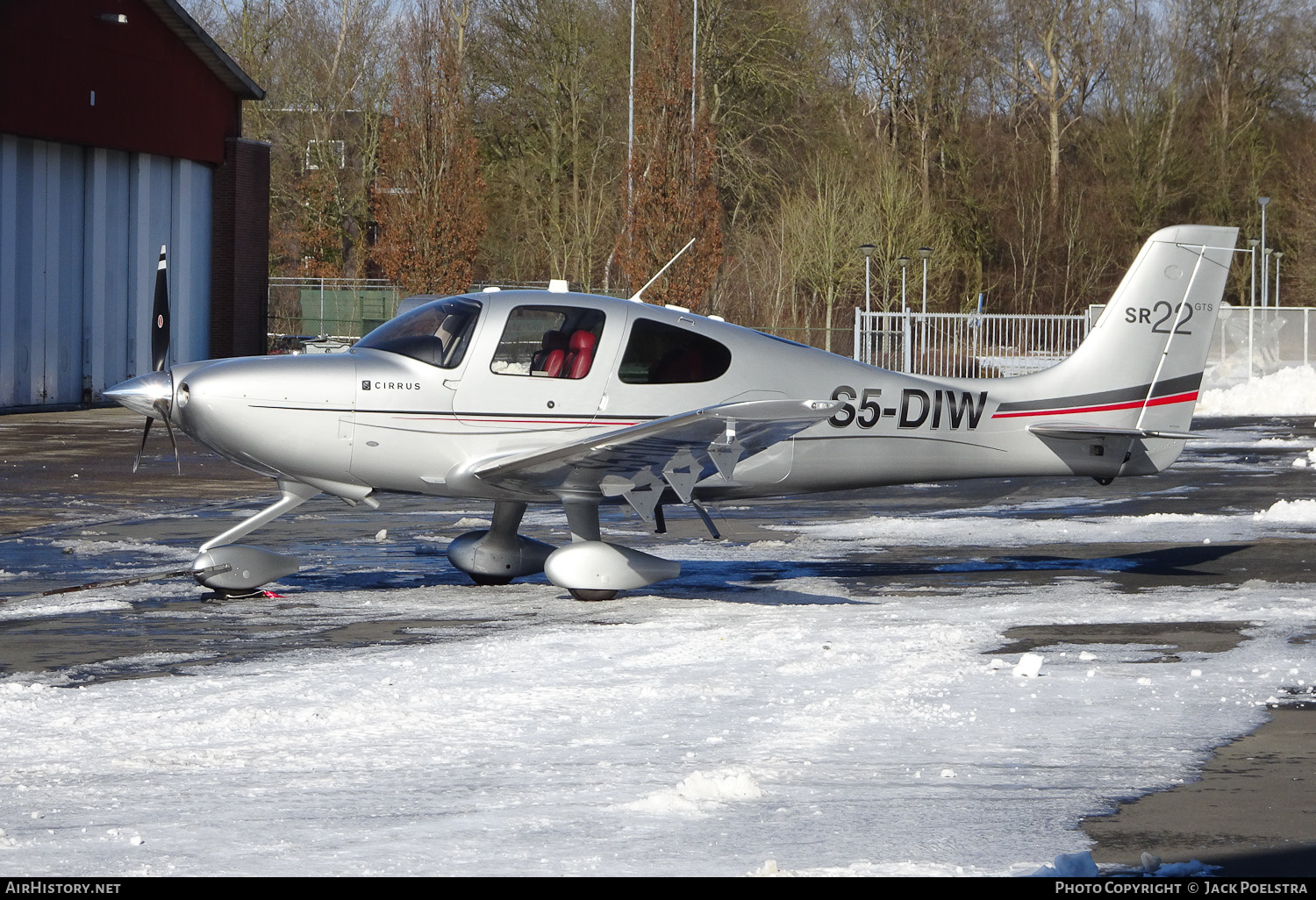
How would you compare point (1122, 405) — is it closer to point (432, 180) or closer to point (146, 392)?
point (146, 392)

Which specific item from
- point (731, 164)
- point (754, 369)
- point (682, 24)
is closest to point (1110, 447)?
point (754, 369)

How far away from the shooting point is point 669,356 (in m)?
10.1

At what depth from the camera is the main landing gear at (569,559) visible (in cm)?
951

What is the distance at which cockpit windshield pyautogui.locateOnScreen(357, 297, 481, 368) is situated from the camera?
32.0 ft

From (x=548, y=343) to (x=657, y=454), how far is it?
3.94ft

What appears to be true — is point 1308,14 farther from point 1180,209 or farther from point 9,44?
point 9,44

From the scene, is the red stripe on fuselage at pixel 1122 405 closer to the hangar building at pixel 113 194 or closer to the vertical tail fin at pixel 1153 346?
the vertical tail fin at pixel 1153 346

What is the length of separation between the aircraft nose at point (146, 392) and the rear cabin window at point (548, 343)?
6.84 feet

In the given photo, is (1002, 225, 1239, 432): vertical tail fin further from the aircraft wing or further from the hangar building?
the hangar building

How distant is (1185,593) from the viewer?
34.0 feet

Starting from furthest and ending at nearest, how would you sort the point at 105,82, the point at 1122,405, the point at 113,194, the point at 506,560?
the point at 113,194 < the point at 105,82 < the point at 1122,405 < the point at 506,560

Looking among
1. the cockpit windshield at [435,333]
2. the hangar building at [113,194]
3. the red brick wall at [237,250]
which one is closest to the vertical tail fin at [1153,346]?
the cockpit windshield at [435,333]

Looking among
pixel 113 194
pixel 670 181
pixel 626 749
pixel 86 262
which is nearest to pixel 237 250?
pixel 113 194

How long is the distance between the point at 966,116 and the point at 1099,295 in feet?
26.9
